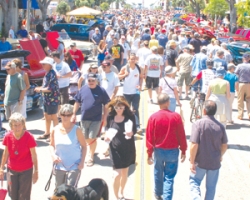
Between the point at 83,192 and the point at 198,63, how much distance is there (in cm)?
934

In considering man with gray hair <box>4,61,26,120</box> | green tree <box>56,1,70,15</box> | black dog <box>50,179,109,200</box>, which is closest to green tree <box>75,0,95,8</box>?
green tree <box>56,1,70,15</box>

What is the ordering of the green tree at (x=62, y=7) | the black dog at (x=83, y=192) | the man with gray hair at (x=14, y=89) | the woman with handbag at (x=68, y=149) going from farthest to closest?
the green tree at (x=62, y=7), the man with gray hair at (x=14, y=89), the woman with handbag at (x=68, y=149), the black dog at (x=83, y=192)

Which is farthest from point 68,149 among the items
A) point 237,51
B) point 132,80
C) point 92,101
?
point 237,51

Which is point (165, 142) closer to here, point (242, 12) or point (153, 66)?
point (153, 66)

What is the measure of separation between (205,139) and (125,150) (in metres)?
1.22

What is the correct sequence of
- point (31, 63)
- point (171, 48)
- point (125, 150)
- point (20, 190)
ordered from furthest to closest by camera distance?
point (171, 48), point (31, 63), point (125, 150), point (20, 190)

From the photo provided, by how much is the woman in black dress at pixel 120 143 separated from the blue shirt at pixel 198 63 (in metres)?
7.29

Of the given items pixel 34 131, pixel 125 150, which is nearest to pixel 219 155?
pixel 125 150

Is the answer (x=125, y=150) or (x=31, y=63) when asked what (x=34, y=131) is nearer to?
(x=31, y=63)

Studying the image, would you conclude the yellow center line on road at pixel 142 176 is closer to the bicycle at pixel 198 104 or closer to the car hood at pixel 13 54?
the bicycle at pixel 198 104

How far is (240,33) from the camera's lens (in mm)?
30562

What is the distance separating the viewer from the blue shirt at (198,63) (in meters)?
14.3

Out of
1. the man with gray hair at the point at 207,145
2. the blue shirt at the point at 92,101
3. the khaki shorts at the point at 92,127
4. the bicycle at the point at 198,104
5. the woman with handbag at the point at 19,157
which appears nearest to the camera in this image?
the woman with handbag at the point at 19,157

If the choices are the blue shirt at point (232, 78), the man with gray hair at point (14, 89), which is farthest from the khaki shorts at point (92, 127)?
the blue shirt at point (232, 78)
